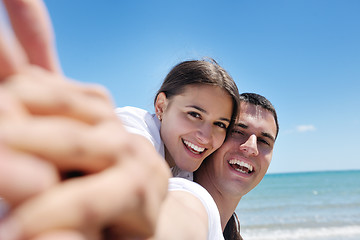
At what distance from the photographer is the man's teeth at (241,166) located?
3120mm

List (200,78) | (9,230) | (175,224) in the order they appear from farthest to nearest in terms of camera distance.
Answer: (200,78)
(175,224)
(9,230)

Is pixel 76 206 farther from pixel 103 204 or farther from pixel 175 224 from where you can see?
pixel 175 224

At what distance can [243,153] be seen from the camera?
3141mm

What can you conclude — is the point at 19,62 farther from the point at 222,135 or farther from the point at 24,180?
the point at 222,135

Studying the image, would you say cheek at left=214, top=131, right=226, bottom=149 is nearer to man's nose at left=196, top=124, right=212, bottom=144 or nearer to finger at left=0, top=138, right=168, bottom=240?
man's nose at left=196, top=124, right=212, bottom=144

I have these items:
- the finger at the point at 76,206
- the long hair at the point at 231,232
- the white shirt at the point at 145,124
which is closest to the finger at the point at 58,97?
the finger at the point at 76,206

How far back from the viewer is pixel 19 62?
50cm

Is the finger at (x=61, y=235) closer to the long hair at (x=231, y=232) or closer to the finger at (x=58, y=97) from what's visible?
the finger at (x=58, y=97)

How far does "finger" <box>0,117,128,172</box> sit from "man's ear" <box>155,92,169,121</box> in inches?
100

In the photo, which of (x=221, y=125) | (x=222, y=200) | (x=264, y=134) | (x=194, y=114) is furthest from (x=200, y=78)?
(x=222, y=200)

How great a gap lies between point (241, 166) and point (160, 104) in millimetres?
1058

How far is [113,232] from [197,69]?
8.17ft

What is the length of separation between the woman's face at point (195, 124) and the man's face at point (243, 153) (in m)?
0.30

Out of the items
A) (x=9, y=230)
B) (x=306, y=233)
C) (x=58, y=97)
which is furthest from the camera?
(x=306, y=233)
